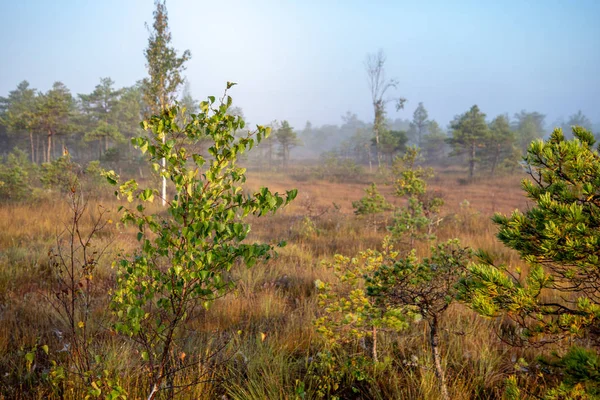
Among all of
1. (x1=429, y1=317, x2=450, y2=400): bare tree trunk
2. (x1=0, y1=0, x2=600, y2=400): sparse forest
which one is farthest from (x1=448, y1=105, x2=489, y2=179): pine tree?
(x1=429, y1=317, x2=450, y2=400): bare tree trunk

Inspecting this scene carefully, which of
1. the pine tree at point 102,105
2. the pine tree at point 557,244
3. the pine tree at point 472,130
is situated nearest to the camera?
the pine tree at point 557,244

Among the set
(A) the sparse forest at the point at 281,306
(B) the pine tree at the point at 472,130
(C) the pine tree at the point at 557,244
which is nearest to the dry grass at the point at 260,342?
(A) the sparse forest at the point at 281,306

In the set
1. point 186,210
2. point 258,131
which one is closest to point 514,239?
point 258,131

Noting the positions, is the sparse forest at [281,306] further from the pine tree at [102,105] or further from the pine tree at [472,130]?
the pine tree at [102,105]

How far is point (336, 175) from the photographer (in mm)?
33344

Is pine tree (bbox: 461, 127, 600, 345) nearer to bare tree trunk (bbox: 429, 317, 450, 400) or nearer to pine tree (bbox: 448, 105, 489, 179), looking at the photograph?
bare tree trunk (bbox: 429, 317, 450, 400)

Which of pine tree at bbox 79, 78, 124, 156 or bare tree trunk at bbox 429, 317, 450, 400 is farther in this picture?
pine tree at bbox 79, 78, 124, 156

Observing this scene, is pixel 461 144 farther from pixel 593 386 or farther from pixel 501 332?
pixel 593 386

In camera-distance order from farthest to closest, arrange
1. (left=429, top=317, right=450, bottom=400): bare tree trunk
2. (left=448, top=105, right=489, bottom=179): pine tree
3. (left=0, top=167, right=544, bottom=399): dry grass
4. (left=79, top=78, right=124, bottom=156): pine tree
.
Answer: (left=79, top=78, right=124, bottom=156): pine tree → (left=448, top=105, right=489, bottom=179): pine tree → (left=0, top=167, right=544, bottom=399): dry grass → (left=429, top=317, right=450, bottom=400): bare tree trunk

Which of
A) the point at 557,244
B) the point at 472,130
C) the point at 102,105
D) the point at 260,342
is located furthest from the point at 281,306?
the point at 102,105

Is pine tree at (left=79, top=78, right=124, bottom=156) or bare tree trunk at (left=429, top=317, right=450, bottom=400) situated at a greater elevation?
pine tree at (left=79, top=78, right=124, bottom=156)

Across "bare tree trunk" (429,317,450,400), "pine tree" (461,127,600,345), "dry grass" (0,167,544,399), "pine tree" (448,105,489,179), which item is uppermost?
"pine tree" (448,105,489,179)

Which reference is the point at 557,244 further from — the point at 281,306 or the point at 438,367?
the point at 281,306

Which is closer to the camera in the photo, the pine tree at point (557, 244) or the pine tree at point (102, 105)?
the pine tree at point (557, 244)
